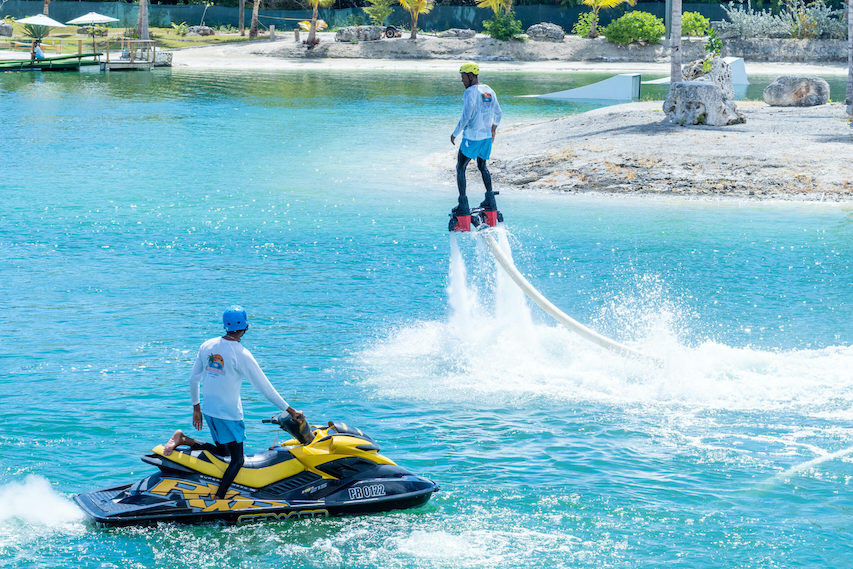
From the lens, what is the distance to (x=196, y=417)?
10.1 metres

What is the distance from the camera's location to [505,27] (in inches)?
3115

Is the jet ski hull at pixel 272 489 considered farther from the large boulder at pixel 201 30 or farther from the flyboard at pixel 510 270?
the large boulder at pixel 201 30

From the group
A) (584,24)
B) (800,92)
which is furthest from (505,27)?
(800,92)

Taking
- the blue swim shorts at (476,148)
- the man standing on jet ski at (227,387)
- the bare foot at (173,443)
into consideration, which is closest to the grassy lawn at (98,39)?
the blue swim shorts at (476,148)

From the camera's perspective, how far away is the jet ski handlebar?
10.0m

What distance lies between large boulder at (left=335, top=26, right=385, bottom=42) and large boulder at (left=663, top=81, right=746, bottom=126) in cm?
5048

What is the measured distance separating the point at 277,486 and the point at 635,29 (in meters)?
69.7

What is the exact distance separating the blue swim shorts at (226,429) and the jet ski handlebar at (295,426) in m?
0.26

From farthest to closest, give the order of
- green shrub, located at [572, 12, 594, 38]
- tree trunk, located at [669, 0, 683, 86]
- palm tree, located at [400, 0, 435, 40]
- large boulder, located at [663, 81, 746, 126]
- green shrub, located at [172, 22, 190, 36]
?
green shrub, located at [172, 22, 190, 36] < green shrub, located at [572, 12, 594, 38] < palm tree, located at [400, 0, 435, 40] < tree trunk, located at [669, 0, 683, 86] < large boulder, located at [663, 81, 746, 126]

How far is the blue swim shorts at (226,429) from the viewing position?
32.6ft

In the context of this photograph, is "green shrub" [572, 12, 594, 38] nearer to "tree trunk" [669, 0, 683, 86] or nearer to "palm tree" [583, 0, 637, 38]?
"palm tree" [583, 0, 637, 38]

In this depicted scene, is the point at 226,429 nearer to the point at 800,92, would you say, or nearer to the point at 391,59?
the point at 800,92

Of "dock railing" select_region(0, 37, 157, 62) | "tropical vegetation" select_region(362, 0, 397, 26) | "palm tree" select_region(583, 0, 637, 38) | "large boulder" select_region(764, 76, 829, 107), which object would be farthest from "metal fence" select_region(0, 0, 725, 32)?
"large boulder" select_region(764, 76, 829, 107)

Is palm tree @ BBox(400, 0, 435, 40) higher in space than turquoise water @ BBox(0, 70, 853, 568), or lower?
higher
